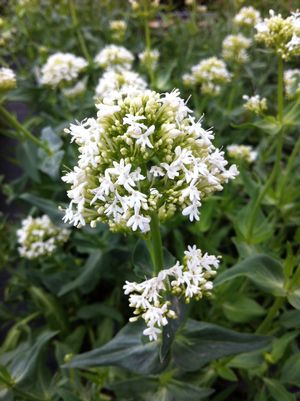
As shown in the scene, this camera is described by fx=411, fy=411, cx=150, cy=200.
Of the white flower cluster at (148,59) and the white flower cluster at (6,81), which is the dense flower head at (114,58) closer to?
the white flower cluster at (148,59)

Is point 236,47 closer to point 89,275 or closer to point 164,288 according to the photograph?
point 89,275

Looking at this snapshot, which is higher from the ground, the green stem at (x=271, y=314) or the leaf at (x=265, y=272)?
the leaf at (x=265, y=272)

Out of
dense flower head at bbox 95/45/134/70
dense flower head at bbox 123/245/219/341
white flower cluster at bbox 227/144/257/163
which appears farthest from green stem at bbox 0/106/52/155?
dense flower head at bbox 123/245/219/341

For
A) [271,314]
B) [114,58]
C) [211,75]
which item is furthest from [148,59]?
[271,314]

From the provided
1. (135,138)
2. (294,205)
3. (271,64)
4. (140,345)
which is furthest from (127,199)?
(271,64)

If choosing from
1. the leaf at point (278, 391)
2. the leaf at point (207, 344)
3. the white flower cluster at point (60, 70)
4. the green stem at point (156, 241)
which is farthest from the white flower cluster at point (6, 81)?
the leaf at point (278, 391)
